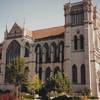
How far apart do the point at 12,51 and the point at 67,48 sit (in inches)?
757

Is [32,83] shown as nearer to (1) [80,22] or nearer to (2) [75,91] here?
(2) [75,91]

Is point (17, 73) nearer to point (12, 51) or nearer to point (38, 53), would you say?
point (38, 53)

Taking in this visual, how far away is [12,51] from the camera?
68.2 meters

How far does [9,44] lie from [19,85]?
17646 mm

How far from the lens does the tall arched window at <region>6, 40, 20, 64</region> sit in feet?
219

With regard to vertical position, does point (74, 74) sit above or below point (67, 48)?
below

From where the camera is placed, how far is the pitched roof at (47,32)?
63600 mm

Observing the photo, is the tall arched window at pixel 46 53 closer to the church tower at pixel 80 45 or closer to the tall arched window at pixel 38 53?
the tall arched window at pixel 38 53

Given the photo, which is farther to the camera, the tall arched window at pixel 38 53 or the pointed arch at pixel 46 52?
the tall arched window at pixel 38 53

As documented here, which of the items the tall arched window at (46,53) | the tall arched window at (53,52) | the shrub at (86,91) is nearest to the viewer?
the shrub at (86,91)

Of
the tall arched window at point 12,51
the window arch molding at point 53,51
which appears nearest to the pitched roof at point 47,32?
the window arch molding at point 53,51

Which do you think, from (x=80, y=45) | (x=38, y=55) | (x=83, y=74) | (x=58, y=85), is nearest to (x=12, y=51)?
(x=38, y=55)

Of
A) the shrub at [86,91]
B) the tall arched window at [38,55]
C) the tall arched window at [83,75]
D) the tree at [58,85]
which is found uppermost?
the tall arched window at [38,55]

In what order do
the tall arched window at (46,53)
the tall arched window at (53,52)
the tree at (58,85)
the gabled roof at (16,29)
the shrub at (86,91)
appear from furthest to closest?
the gabled roof at (16,29)
the tall arched window at (46,53)
the tall arched window at (53,52)
the shrub at (86,91)
the tree at (58,85)
